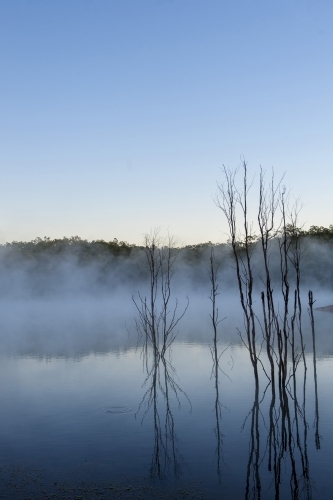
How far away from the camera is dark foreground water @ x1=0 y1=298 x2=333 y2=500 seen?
364cm

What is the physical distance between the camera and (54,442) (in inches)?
179

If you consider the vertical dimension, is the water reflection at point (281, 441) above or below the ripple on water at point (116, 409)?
below

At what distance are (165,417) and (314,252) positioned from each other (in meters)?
37.1

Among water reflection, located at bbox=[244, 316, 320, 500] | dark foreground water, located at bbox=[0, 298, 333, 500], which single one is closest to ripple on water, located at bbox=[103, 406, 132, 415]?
dark foreground water, located at bbox=[0, 298, 333, 500]

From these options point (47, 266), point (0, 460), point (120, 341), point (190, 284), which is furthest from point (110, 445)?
point (47, 266)

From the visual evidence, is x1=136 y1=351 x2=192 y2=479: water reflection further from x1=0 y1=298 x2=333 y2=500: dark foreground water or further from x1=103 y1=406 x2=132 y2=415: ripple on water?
x1=103 y1=406 x2=132 y2=415: ripple on water

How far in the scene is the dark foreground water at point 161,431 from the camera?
3.64m

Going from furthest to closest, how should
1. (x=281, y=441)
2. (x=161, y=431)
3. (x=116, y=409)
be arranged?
(x=116, y=409) → (x=161, y=431) → (x=281, y=441)

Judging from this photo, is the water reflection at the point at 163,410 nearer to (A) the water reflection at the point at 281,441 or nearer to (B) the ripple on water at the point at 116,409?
(B) the ripple on water at the point at 116,409

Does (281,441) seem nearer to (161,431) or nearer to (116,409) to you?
(161,431)

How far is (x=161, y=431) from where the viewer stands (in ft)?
16.1

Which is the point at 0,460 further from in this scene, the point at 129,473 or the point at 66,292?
the point at 66,292

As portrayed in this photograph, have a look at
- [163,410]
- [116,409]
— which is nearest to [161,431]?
[163,410]

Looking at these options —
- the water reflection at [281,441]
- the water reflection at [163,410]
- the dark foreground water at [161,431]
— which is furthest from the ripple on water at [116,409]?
the water reflection at [281,441]
